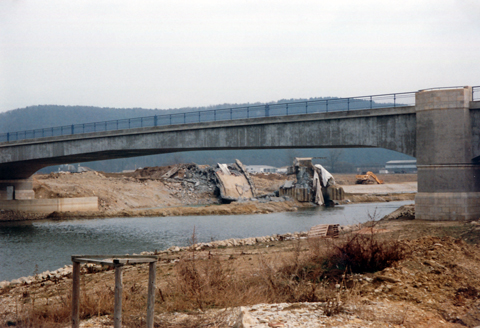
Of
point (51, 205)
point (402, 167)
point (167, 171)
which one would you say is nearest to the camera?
point (51, 205)

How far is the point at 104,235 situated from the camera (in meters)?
30.6

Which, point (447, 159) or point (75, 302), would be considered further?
point (447, 159)

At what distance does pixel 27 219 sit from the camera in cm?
4259

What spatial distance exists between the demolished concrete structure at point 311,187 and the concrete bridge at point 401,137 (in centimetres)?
2440

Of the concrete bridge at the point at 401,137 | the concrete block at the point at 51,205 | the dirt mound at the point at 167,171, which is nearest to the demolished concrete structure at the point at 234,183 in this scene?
the dirt mound at the point at 167,171

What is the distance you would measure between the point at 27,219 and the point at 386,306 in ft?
135

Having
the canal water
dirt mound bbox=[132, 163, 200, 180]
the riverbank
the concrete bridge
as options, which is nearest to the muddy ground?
dirt mound bbox=[132, 163, 200, 180]

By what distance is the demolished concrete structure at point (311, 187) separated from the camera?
180 feet

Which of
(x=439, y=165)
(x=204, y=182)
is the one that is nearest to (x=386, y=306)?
(x=439, y=165)

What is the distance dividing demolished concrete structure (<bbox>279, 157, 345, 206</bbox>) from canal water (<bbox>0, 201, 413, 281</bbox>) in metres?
15.2

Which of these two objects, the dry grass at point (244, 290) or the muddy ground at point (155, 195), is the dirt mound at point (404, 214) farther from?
the muddy ground at point (155, 195)

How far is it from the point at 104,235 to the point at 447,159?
2165 cm

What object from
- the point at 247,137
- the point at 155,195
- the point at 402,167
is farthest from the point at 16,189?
the point at 402,167

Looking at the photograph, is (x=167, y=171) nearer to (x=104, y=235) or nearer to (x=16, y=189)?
(x=16, y=189)
